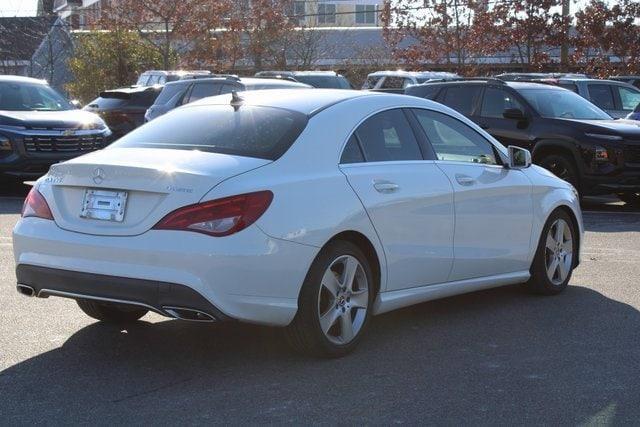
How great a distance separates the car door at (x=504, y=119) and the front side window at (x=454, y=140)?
727cm

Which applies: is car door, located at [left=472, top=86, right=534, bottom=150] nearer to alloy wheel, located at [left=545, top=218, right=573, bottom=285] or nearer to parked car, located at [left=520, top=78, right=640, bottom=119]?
parked car, located at [left=520, top=78, right=640, bottom=119]

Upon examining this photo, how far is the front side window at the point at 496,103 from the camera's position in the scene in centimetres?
1517

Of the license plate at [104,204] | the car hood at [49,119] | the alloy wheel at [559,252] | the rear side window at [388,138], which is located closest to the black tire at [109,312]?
the license plate at [104,204]

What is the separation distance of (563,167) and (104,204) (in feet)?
31.8

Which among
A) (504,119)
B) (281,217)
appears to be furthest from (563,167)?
(281,217)

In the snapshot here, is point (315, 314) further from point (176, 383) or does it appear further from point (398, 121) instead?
point (398, 121)

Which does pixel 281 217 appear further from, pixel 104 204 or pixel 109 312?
pixel 109 312

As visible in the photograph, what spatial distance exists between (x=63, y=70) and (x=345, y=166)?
1485 inches

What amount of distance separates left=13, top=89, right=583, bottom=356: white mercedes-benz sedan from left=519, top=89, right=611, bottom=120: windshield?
761 centimetres

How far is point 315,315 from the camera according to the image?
5754 mm

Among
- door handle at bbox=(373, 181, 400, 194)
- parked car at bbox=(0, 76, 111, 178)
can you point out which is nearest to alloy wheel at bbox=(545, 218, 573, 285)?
door handle at bbox=(373, 181, 400, 194)

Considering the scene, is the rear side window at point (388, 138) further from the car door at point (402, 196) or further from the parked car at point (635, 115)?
the parked car at point (635, 115)

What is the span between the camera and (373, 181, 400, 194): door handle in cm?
626

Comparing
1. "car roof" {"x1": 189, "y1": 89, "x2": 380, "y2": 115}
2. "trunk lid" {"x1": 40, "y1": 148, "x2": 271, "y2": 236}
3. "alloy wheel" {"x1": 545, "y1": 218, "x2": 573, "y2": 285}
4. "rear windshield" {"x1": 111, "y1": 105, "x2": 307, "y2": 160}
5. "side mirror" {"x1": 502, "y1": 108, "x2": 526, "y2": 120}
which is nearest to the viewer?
"trunk lid" {"x1": 40, "y1": 148, "x2": 271, "y2": 236}
